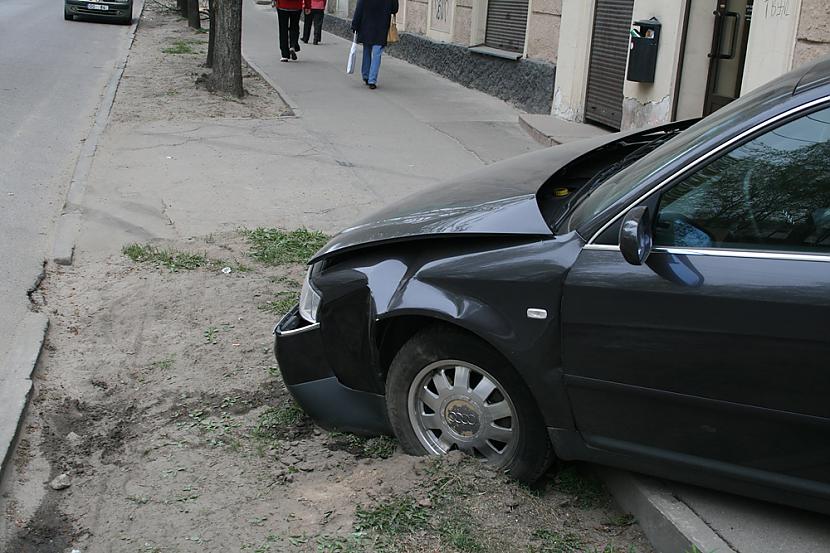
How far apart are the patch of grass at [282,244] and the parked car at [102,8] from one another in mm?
21030

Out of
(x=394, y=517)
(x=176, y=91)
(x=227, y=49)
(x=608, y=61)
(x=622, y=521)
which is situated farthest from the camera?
(x=176, y=91)

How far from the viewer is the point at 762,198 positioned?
3.12 metres

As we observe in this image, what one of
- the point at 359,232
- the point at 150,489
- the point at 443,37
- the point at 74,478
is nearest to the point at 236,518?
the point at 150,489

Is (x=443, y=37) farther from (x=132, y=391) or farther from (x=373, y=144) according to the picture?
(x=132, y=391)

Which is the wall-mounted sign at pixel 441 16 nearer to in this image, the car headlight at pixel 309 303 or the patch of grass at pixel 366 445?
the car headlight at pixel 309 303

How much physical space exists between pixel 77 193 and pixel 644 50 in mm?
6324

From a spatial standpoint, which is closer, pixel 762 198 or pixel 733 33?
pixel 762 198

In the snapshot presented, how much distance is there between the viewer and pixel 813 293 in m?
2.87

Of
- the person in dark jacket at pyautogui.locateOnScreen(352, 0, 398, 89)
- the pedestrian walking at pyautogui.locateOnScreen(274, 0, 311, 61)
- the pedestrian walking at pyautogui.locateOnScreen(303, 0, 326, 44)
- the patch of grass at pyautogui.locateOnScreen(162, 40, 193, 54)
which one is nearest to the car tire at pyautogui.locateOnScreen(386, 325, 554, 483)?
the person in dark jacket at pyautogui.locateOnScreen(352, 0, 398, 89)

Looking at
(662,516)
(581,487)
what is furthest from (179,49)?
(662,516)

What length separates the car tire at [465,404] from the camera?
11.7ft

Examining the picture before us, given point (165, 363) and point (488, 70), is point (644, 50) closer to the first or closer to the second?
point (488, 70)

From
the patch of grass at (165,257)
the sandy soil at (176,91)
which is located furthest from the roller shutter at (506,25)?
the patch of grass at (165,257)

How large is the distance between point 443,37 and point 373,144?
26.6 feet
